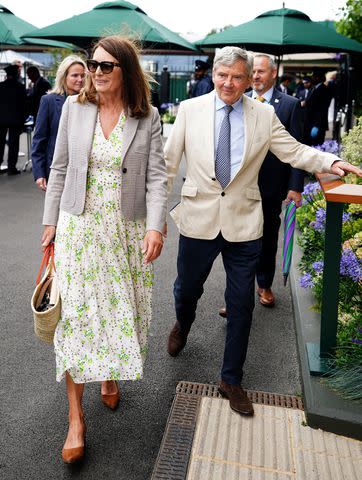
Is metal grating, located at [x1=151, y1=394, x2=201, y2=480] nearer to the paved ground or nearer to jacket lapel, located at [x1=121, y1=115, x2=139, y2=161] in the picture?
the paved ground

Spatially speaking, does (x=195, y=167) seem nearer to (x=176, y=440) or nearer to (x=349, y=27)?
(x=176, y=440)

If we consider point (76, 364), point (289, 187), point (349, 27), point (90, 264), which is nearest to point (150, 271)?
point (90, 264)

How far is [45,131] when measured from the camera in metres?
6.39

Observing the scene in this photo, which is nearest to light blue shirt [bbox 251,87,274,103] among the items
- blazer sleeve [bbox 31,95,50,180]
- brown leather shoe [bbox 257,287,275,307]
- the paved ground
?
brown leather shoe [bbox 257,287,275,307]

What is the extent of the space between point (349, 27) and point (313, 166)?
8.79 meters


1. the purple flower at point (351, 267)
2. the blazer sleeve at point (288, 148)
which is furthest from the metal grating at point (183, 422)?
the blazer sleeve at point (288, 148)

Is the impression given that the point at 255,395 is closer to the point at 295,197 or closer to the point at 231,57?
the point at 295,197

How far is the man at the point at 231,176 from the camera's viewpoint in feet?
12.0

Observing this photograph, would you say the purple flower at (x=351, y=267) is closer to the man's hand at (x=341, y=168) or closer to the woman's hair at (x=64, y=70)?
the man's hand at (x=341, y=168)

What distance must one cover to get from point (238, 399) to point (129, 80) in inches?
76.3

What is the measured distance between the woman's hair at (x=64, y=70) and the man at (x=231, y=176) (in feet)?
9.58

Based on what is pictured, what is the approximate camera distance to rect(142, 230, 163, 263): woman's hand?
3289 mm

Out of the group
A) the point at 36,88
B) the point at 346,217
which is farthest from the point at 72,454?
the point at 36,88

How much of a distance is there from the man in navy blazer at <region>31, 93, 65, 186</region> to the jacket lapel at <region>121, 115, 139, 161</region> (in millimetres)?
3206
